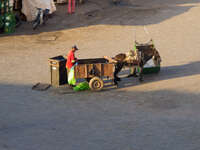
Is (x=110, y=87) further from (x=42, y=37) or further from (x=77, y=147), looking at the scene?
(x=42, y=37)

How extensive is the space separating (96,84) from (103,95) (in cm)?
62

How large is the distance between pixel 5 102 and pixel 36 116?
1932 mm

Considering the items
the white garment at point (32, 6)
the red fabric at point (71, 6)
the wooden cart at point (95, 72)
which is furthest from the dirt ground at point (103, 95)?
the red fabric at point (71, 6)

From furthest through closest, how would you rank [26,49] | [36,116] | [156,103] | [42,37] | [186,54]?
[42,37]
[26,49]
[186,54]
[156,103]
[36,116]

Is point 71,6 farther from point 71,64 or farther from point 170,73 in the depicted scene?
point 71,64

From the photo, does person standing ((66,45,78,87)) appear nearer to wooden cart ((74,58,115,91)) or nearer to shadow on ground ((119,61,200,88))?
wooden cart ((74,58,115,91))

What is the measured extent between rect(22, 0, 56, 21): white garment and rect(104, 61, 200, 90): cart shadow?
11204mm

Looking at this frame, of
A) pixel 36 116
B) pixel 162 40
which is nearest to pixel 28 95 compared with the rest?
pixel 36 116

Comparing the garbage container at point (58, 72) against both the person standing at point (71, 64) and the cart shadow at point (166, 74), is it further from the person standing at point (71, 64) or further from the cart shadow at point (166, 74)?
the cart shadow at point (166, 74)

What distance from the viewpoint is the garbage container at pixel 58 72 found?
16986 millimetres

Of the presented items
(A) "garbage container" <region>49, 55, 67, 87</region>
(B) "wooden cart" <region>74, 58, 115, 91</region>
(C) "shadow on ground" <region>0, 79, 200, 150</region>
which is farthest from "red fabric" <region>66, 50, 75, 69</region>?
(C) "shadow on ground" <region>0, 79, 200, 150</region>

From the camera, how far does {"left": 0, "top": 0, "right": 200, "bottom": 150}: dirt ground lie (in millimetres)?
11891

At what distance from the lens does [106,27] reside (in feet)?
89.6

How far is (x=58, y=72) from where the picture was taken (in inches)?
670
